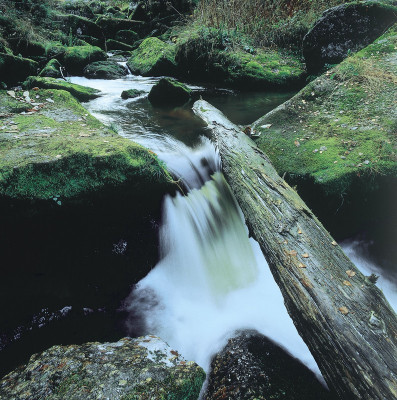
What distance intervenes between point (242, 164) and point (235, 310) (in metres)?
2.05

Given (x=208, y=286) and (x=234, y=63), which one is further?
(x=234, y=63)

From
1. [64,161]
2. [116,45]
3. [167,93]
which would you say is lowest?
[64,161]

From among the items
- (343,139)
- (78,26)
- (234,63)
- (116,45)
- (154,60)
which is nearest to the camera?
(343,139)

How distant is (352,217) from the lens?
4180 millimetres

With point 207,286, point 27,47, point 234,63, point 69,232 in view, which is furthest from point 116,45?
point 207,286

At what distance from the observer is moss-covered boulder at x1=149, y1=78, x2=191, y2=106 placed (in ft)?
25.2

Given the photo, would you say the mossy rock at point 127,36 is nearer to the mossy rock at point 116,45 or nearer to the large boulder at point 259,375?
the mossy rock at point 116,45

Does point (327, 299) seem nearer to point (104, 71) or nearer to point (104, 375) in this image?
point (104, 375)

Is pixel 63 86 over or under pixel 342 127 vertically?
under

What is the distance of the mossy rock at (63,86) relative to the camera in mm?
5910

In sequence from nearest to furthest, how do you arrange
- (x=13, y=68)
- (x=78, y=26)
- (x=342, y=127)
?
(x=342, y=127) < (x=13, y=68) < (x=78, y=26)

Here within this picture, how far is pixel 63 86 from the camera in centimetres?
686

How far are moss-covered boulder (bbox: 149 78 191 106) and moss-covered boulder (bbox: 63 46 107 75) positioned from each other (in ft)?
17.1

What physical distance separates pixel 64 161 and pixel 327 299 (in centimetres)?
294
